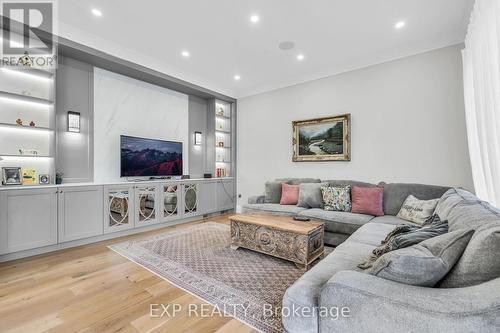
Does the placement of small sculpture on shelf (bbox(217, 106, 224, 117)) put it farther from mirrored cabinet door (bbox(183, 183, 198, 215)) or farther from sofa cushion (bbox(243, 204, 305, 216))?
sofa cushion (bbox(243, 204, 305, 216))

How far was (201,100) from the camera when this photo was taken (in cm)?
545

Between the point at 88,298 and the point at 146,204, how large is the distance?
6.61 feet

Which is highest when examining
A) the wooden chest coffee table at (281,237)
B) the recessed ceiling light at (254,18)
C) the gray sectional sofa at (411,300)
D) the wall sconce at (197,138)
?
the recessed ceiling light at (254,18)

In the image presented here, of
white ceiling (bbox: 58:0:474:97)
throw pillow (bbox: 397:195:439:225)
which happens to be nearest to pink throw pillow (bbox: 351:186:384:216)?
throw pillow (bbox: 397:195:439:225)

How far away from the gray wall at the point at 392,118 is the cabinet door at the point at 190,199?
5.26 ft

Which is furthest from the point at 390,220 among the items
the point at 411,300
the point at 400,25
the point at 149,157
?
the point at 149,157

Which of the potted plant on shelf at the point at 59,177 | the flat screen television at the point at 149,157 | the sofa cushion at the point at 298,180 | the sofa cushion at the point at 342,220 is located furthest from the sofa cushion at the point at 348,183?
the potted plant on shelf at the point at 59,177

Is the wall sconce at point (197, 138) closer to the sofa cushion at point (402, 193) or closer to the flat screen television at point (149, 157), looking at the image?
the flat screen television at point (149, 157)

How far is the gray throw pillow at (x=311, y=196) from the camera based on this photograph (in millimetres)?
3693

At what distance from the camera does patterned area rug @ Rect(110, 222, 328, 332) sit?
1.84 metres

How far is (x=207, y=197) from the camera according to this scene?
4.92 metres

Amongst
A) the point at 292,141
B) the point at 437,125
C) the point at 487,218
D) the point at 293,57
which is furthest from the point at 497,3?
the point at 292,141

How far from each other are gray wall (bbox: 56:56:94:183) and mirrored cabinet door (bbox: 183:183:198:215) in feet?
5.09

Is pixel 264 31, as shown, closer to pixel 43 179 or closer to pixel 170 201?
pixel 170 201
